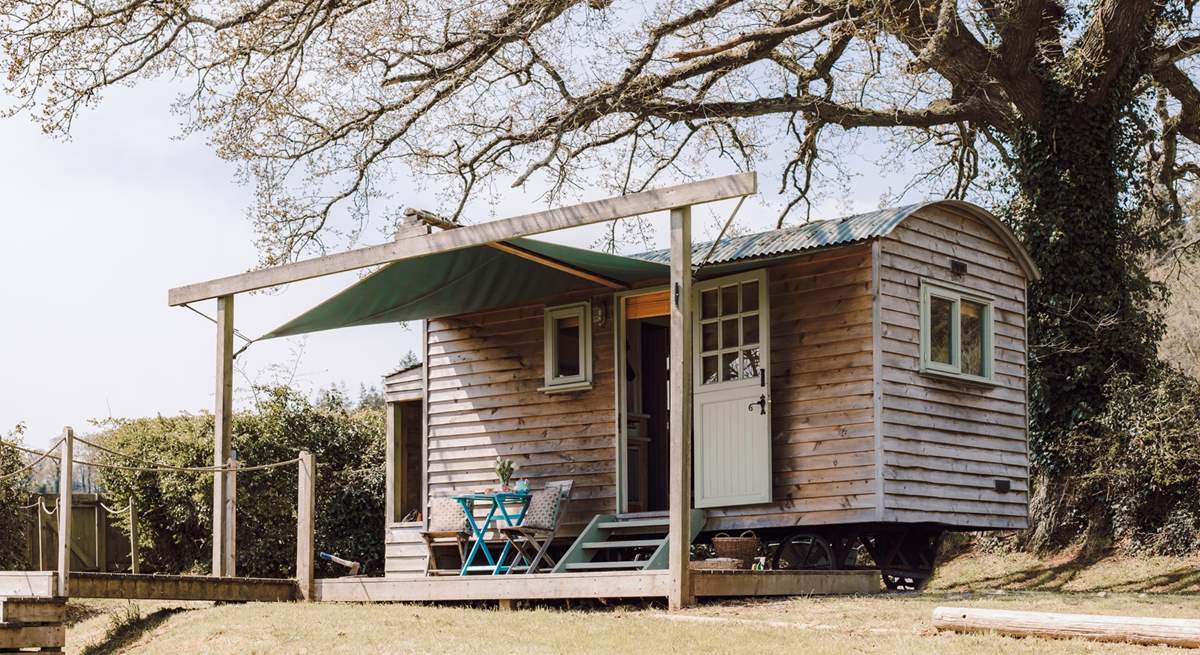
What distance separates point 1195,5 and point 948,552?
711 centimetres

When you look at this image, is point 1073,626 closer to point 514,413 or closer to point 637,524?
point 637,524

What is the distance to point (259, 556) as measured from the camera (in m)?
16.0

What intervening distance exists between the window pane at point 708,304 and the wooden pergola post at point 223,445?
12.9 feet

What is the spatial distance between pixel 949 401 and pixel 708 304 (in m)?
2.15

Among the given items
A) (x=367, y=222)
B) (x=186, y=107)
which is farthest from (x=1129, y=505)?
(x=186, y=107)

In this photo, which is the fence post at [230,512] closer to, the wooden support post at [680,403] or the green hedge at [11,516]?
the wooden support post at [680,403]

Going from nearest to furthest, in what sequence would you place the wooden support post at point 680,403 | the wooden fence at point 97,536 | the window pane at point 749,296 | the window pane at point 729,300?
the wooden support post at point 680,403
the window pane at point 749,296
the window pane at point 729,300
the wooden fence at point 97,536

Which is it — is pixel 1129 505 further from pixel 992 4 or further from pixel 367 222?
A: pixel 367 222

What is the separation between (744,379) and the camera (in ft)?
35.8

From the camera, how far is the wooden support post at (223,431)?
35.3ft

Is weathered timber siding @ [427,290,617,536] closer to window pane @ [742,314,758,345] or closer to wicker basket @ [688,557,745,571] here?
window pane @ [742,314,758,345]

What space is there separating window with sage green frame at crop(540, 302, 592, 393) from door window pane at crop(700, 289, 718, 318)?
1174 millimetres

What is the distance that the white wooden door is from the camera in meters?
10.8

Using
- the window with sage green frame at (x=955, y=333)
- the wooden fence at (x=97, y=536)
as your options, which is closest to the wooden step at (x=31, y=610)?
the window with sage green frame at (x=955, y=333)
